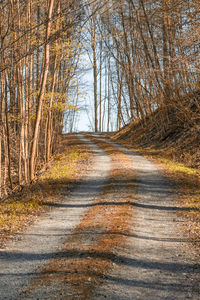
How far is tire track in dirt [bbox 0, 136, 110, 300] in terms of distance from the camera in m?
5.20

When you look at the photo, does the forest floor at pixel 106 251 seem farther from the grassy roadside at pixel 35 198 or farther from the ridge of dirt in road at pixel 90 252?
the grassy roadside at pixel 35 198

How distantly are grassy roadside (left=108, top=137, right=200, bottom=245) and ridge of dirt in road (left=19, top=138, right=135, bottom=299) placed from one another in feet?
5.21

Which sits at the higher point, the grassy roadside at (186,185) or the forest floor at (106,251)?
the grassy roadside at (186,185)

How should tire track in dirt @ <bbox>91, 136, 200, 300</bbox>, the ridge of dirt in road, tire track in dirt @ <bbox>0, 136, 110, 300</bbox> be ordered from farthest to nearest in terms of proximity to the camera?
tire track in dirt @ <bbox>0, 136, 110, 300</bbox>, the ridge of dirt in road, tire track in dirt @ <bbox>91, 136, 200, 300</bbox>

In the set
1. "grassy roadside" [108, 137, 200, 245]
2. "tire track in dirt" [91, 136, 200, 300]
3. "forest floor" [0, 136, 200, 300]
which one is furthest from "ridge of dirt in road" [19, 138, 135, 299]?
"grassy roadside" [108, 137, 200, 245]

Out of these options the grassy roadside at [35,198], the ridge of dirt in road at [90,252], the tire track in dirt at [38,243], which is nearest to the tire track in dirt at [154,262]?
the ridge of dirt in road at [90,252]

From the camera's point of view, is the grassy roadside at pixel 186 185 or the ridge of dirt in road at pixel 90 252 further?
the grassy roadside at pixel 186 185

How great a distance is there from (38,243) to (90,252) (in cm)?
145

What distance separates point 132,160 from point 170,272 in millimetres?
13530

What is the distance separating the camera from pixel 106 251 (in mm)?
6270

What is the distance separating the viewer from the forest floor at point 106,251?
15.8 feet

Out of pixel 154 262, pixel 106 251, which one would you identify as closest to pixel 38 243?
pixel 106 251

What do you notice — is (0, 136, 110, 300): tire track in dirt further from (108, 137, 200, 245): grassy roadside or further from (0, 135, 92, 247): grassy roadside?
(108, 137, 200, 245): grassy roadside

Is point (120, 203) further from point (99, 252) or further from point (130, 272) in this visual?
point (130, 272)
